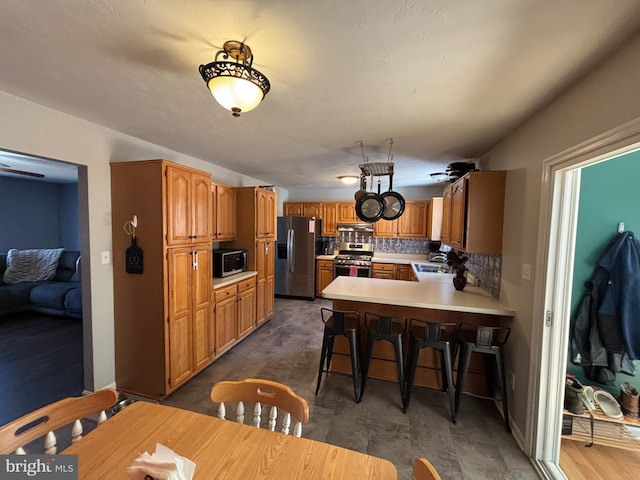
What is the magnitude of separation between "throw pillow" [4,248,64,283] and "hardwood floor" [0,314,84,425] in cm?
66

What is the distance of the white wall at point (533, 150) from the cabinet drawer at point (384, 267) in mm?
2862

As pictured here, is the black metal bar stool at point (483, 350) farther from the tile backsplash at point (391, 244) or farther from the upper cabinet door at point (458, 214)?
the tile backsplash at point (391, 244)

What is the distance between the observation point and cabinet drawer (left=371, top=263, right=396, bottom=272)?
5.32 m

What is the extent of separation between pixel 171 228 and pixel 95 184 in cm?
72

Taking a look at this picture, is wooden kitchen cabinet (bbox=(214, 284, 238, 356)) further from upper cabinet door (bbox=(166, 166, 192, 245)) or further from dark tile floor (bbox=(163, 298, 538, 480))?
upper cabinet door (bbox=(166, 166, 192, 245))

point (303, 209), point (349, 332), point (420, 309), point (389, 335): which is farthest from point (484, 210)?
point (303, 209)

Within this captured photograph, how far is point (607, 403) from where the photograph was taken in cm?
198

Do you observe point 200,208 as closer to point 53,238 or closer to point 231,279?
point 231,279

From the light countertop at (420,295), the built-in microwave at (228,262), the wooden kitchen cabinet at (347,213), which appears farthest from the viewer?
the wooden kitchen cabinet at (347,213)

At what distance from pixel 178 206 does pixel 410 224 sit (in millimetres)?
4511

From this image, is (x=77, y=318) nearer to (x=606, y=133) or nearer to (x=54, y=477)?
(x=54, y=477)

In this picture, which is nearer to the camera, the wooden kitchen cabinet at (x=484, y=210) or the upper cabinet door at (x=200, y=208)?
the wooden kitchen cabinet at (x=484, y=210)

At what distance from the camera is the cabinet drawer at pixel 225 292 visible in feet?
10.1

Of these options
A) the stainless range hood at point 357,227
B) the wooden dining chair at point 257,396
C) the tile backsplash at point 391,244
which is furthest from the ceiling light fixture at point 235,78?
the tile backsplash at point 391,244
